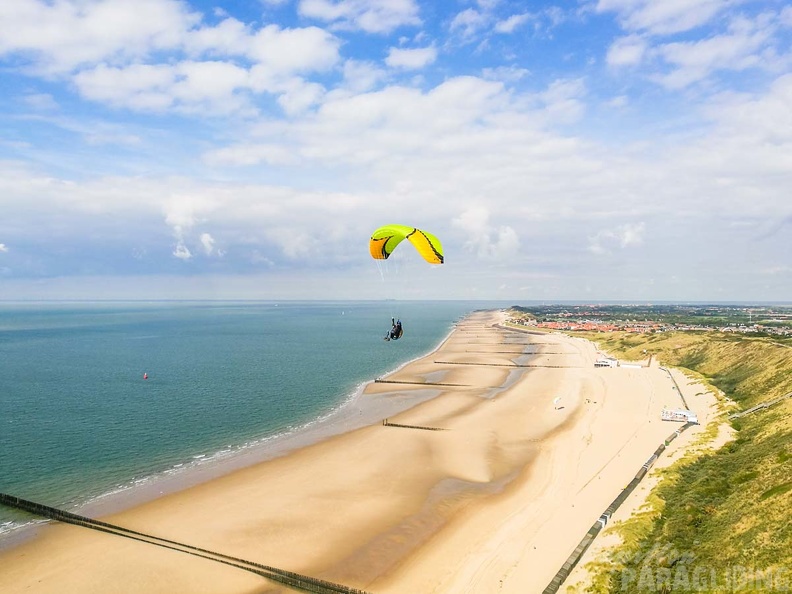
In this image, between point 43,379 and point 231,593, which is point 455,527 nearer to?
point 231,593

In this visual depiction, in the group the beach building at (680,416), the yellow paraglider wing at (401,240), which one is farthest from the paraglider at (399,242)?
the beach building at (680,416)

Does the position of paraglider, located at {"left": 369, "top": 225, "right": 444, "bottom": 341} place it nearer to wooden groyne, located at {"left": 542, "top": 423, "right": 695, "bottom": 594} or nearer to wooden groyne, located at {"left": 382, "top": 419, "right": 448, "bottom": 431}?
wooden groyne, located at {"left": 542, "top": 423, "right": 695, "bottom": 594}

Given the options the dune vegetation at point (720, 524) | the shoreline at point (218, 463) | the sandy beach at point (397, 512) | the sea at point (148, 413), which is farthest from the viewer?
the sea at point (148, 413)

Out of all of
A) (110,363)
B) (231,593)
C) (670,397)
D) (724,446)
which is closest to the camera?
(231,593)

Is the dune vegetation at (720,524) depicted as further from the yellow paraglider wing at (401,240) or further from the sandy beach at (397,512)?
the yellow paraglider wing at (401,240)

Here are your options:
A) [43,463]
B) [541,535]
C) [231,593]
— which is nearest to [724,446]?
[541,535]

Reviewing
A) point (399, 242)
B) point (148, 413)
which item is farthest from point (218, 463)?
point (399, 242)

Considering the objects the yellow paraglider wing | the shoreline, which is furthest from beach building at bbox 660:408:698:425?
the yellow paraglider wing

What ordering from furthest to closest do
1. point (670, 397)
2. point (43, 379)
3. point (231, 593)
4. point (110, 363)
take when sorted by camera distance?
point (110, 363)
point (43, 379)
point (670, 397)
point (231, 593)
